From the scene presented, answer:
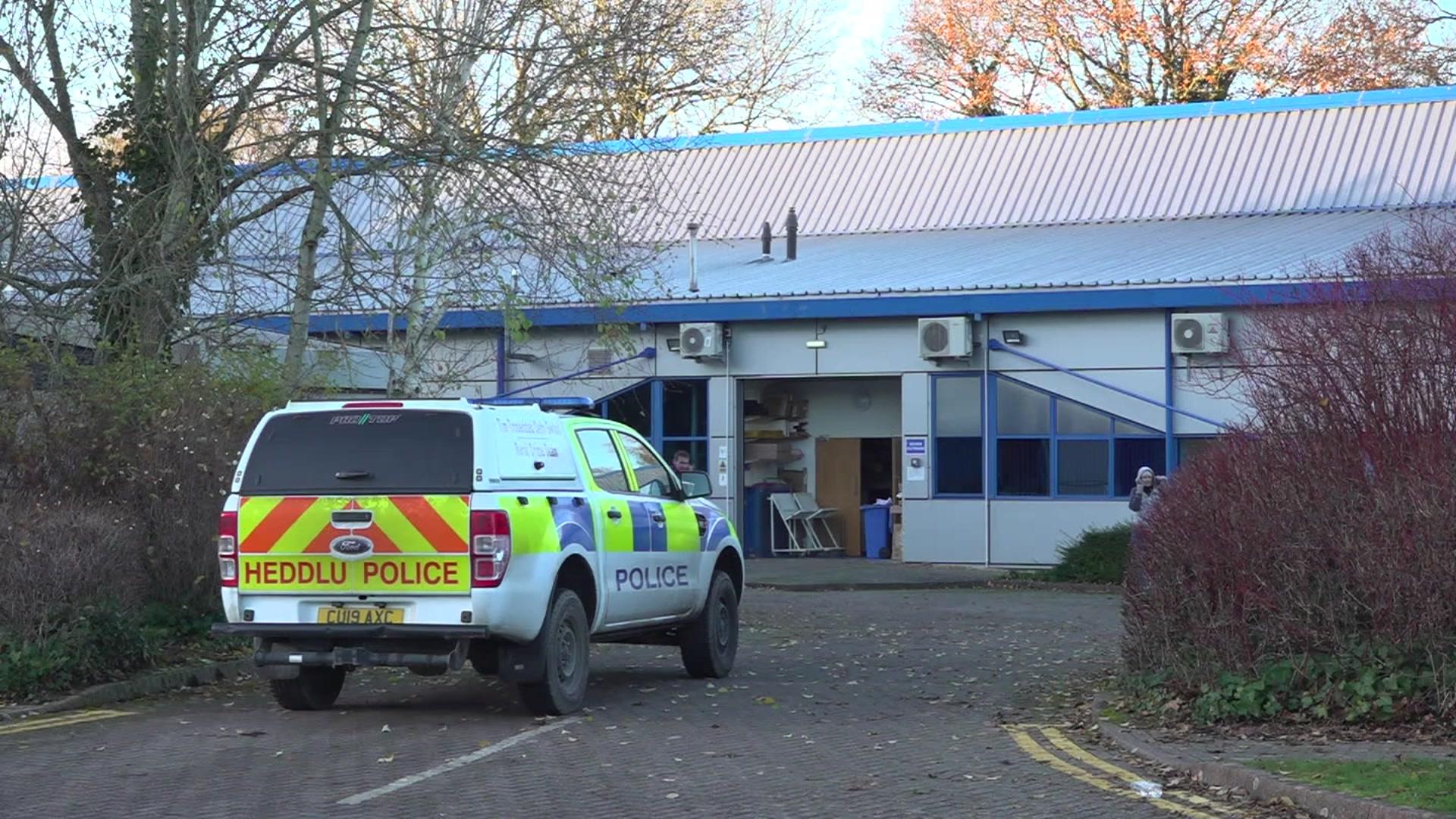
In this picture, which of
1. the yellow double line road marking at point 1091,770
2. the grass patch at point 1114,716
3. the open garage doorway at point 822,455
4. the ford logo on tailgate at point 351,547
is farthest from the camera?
the open garage doorway at point 822,455

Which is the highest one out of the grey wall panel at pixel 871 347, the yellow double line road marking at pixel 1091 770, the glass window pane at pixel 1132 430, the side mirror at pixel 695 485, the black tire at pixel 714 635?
the grey wall panel at pixel 871 347

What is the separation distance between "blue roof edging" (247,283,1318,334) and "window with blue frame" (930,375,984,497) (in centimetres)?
131

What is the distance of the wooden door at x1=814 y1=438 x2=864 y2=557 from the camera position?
3297 cm

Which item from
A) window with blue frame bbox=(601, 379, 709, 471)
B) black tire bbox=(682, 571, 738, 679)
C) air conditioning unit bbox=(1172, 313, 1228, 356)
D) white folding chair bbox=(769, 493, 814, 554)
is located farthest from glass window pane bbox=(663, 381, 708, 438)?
black tire bbox=(682, 571, 738, 679)

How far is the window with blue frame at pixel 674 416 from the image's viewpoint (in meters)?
30.9

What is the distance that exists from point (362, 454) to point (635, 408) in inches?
758

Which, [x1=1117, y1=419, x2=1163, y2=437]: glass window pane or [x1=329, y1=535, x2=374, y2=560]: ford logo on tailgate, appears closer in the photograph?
[x1=329, y1=535, x2=374, y2=560]: ford logo on tailgate

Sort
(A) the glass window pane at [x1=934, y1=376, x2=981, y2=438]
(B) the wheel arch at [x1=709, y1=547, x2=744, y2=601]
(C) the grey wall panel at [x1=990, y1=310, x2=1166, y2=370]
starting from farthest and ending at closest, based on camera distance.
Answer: (A) the glass window pane at [x1=934, y1=376, x2=981, y2=438]
(C) the grey wall panel at [x1=990, y1=310, x2=1166, y2=370]
(B) the wheel arch at [x1=709, y1=547, x2=744, y2=601]

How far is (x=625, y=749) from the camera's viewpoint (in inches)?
433

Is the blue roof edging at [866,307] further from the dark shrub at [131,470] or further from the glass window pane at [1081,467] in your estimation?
the dark shrub at [131,470]

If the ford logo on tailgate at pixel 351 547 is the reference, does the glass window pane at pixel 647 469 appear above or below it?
above

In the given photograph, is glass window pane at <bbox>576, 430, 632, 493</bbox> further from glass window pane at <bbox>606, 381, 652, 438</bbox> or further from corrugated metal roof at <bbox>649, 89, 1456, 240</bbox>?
corrugated metal roof at <bbox>649, 89, 1456, 240</bbox>

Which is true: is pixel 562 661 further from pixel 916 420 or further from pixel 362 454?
pixel 916 420

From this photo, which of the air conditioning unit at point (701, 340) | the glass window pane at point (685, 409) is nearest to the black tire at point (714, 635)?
the air conditioning unit at point (701, 340)
